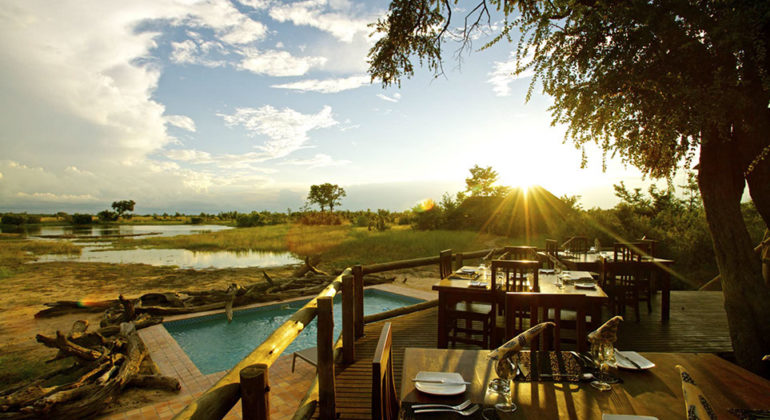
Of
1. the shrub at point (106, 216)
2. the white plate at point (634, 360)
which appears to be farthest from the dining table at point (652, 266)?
the shrub at point (106, 216)

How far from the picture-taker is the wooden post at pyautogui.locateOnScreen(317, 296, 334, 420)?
110 inches

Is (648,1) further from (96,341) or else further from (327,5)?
(96,341)

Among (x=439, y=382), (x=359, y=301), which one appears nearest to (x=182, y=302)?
(x=359, y=301)

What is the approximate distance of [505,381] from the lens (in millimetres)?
1641

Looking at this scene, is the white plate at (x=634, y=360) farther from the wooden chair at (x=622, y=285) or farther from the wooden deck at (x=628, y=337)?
the wooden chair at (x=622, y=285)

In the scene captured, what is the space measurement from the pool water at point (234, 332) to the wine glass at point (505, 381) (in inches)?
231

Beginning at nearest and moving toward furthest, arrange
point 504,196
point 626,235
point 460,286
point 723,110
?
point 723,110
point 460,286
point 626,235
point 504,196

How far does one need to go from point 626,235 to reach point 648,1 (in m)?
10.8

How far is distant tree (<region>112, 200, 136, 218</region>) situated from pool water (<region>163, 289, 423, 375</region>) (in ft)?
294

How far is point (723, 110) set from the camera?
10.2 ft

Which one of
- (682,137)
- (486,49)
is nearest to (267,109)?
(486,49)

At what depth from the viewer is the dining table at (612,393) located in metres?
1.55

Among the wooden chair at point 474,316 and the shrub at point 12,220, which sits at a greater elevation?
the shrub at point 12,220

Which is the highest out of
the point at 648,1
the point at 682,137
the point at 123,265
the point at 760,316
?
the point at 648,1
